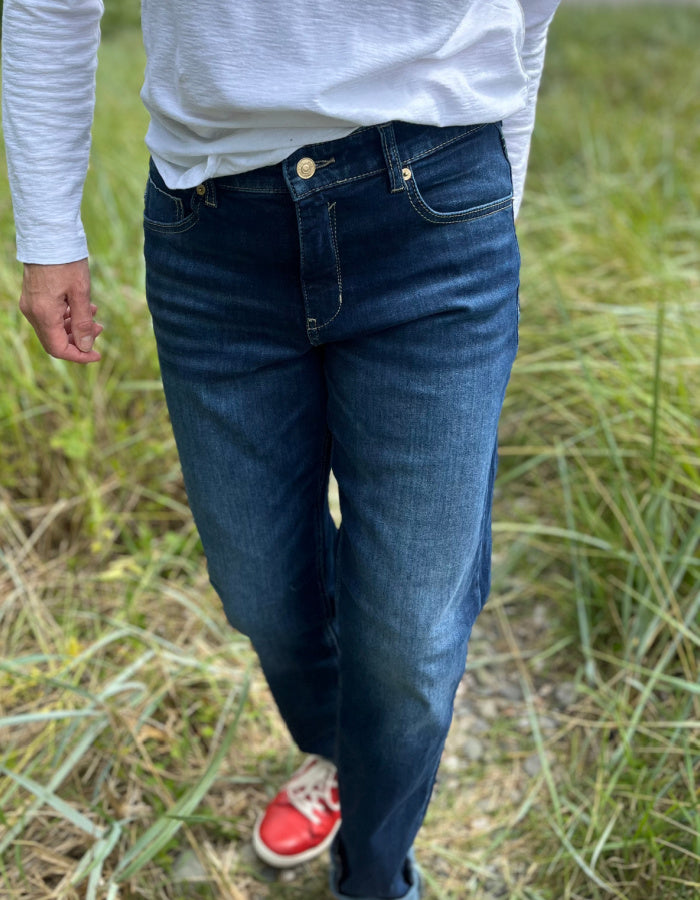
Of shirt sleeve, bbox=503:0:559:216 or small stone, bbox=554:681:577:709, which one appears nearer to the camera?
shirt sleeve, bbox=503:0:559:216

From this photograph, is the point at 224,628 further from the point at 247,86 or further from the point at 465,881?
the point at 247,86

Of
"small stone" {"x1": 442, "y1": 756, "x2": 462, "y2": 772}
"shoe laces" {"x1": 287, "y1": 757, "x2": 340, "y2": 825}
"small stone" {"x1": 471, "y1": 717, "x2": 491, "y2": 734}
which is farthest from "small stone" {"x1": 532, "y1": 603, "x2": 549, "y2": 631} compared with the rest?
"shoe laces" {"x1": 287, "y1": 757, "x2": 340, "y2": 825}

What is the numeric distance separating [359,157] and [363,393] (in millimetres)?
266

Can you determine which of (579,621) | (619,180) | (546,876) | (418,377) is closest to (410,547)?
(418,377)

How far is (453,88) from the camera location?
0.86 m

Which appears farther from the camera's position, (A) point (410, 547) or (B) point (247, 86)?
(A) point (410, 547)

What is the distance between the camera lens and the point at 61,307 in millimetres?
1066

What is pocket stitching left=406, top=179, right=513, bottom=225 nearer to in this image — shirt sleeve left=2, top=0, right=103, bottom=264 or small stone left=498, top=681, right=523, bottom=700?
shirt sleeve left=2, top=0, right=103, bottom=264

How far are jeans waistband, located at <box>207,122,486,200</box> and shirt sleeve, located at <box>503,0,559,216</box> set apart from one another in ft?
0.78

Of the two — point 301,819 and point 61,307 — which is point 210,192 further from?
point 301,819

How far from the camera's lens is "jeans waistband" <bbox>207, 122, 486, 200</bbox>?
0.86 m

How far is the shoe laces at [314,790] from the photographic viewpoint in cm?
152

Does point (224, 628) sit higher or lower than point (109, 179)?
lower

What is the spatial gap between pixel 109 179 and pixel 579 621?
2.55 meters
